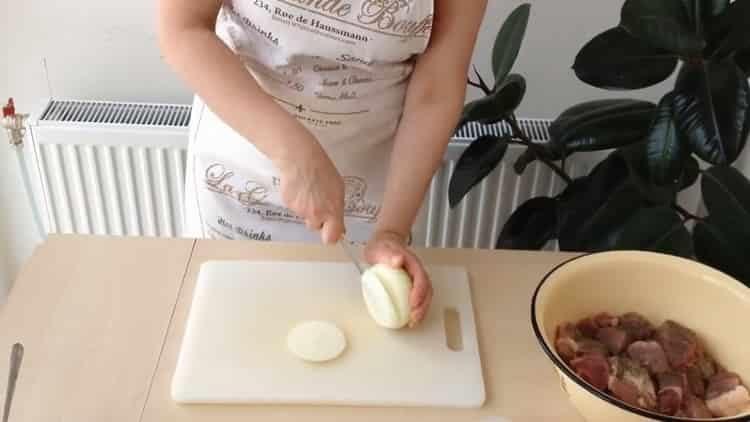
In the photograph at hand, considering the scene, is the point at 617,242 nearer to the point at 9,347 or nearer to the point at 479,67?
the point at 479,67

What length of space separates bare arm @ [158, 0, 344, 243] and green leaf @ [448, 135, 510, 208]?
490 mm

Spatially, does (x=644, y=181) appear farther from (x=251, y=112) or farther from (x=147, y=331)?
(x=147, y=331)

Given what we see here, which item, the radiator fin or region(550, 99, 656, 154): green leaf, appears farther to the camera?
the radiator fin

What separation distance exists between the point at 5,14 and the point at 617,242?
1.04m

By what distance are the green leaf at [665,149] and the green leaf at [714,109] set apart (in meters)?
0.02

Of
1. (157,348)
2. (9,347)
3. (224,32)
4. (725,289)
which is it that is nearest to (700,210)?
(725,289)

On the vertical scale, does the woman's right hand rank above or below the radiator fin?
above

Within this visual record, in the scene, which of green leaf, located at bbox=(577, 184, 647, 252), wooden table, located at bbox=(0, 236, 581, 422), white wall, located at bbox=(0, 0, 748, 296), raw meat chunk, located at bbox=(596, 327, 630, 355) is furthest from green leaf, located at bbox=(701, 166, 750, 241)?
white wall, located at bbox=(0, 0, 748, 296)

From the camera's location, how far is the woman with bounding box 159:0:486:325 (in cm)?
86

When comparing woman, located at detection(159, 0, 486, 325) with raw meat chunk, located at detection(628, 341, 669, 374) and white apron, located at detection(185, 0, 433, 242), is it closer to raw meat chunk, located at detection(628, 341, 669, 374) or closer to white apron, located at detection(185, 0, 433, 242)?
white apron, located at detection(185, 0, 433, 242)

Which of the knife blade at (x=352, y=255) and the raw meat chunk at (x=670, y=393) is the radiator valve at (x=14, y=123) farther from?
the raw meat chunk at (x=670, y=393)

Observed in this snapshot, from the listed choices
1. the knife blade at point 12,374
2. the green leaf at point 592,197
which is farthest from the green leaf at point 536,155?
the knife blade at point 12,374

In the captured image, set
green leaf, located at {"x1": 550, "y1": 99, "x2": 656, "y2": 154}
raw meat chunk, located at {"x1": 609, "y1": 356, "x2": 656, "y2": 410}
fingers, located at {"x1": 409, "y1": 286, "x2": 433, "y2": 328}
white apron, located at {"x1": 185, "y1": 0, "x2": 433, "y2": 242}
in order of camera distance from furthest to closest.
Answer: green leaf, located at {"x1": 550, "y1": 99, "x2": 656, "y2": 154} → white apron, located at {"x1": 185, "y1": 0, "x2": 433, "y2": 242} → fingers, located at {"x1": 409, "y1": 286, "x2": 433, "y2": 328} → raw meat chunk, located at {"x1": 609, "y1": 356, "x2": 656, "y2": 410}

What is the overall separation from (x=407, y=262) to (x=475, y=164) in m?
0.48
